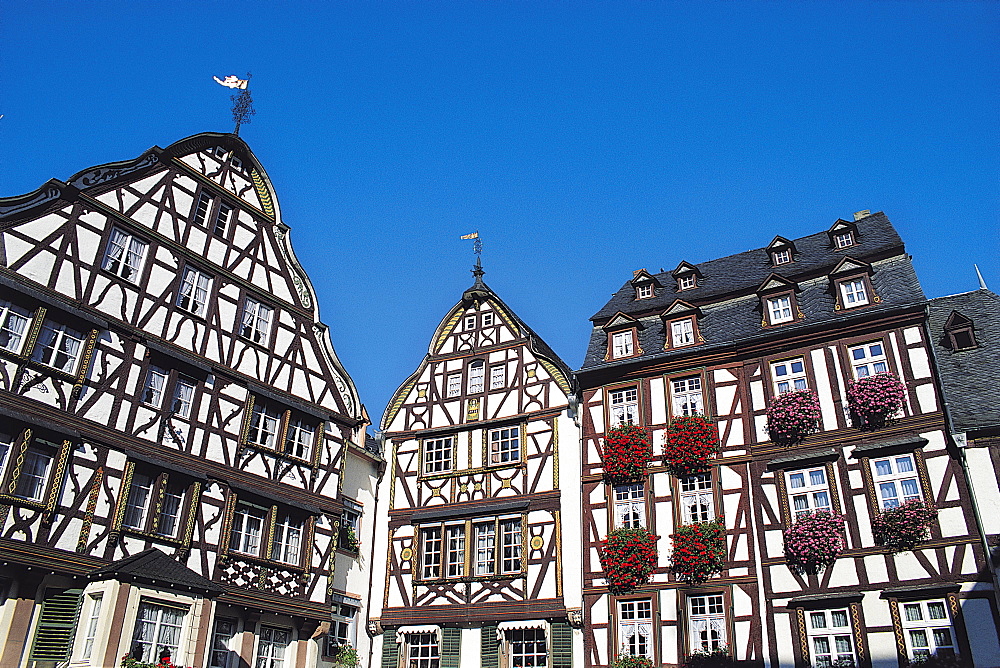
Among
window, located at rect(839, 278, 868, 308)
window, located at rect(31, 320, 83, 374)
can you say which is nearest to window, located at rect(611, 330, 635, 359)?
window, located at rect(839, 278, 868, 308)

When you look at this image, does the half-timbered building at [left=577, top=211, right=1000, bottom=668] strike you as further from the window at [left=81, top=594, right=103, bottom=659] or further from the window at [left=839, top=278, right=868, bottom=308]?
the window at [left=81, top=594, right=103, bottom=659]

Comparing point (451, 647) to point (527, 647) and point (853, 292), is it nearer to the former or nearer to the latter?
point (527, 647)

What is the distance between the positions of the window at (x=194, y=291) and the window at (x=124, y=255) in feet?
4.06

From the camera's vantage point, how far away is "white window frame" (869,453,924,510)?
19547mm

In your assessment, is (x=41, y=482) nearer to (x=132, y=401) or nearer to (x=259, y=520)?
(x=132, y=401)

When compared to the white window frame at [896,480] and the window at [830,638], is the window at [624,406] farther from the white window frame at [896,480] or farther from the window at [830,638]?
the window at [830,638]

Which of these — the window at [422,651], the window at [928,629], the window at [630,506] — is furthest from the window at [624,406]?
the window at [928,629]

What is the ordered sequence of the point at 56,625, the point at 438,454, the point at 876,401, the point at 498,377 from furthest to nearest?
the point at 498,377
the point at 438,454
the point at 876,401
the point at 56,625

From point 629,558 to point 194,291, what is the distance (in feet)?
42.9

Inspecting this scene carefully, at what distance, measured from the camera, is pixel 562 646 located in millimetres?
22172

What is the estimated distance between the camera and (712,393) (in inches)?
907

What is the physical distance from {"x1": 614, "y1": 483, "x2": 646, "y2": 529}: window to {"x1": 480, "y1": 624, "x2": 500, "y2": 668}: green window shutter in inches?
178

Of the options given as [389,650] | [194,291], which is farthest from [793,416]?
[194,291]

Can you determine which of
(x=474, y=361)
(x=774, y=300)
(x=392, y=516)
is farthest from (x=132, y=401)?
(x=774, y=300)
